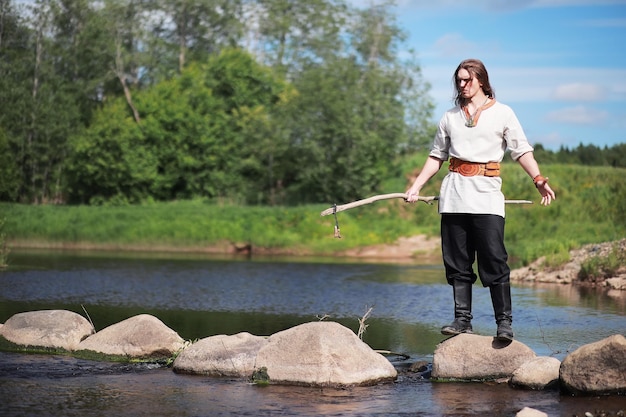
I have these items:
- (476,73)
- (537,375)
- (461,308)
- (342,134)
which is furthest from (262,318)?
(342,134)

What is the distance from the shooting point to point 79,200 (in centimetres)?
5128

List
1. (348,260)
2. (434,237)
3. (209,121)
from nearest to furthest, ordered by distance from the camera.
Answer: (348,260), (434,237), (209,121)

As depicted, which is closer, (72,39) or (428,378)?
(428,378)

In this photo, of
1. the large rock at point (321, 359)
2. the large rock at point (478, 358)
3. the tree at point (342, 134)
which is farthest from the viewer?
the tree at point (342, 134)

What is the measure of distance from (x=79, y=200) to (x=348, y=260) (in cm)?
2234

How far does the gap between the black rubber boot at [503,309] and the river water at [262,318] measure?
52 centimetres

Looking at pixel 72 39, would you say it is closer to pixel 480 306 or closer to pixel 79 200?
pixel 79 200

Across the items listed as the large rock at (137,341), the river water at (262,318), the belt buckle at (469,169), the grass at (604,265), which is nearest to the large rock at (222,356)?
the river water at (262,318)

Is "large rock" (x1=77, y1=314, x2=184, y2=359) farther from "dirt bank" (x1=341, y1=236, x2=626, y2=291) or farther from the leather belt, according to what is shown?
"dirt bank" (x1=341, y1=236, x2=626, y2=291)

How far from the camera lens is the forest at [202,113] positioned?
4556 centimetres

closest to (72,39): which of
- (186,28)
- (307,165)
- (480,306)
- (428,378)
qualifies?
(186,28)

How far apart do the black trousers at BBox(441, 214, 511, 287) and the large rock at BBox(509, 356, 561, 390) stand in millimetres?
817

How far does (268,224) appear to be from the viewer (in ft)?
128

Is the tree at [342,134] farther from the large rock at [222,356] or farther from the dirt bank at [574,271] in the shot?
the large rock at [222,356]
